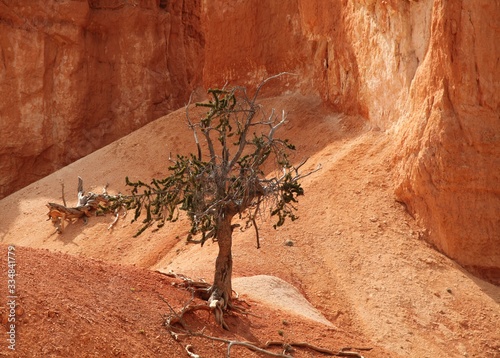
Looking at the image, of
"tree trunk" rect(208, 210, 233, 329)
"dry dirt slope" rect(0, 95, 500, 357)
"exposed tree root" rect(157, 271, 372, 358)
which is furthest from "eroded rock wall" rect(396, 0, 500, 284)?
"tree trunk" rect(208, 210, 233, 329)

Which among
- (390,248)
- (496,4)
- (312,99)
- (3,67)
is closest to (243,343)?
(390,248)

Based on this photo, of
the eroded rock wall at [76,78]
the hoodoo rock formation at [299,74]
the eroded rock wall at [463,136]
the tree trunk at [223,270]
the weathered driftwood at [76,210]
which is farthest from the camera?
the eroded rock wall at [76,78]

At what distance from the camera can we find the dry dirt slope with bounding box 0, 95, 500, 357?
54.6 feet

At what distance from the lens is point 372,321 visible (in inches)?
664

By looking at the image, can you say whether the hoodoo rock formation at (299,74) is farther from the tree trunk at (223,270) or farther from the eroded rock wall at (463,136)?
the tree trunk at (223,270)

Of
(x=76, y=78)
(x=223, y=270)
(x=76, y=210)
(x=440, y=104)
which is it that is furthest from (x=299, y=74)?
(x=223, y=270)

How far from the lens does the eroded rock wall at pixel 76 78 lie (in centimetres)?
3319

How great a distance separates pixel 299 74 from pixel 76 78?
38.0ft

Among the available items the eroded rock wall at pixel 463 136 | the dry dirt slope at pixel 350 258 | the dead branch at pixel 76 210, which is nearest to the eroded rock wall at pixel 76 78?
the dead branch at pixel 76 210

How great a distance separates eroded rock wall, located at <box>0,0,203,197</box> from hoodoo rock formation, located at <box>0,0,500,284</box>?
5 centimetres

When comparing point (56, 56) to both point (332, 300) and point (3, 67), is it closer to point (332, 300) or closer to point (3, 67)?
point (3, 67)

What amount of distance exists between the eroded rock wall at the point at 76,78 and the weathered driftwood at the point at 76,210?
898 centimetres

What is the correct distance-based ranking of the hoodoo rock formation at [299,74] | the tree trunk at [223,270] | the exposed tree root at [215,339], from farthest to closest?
the hoodoo rock formation at [299,74], the tree trunk at [223,270], the exposed tree root at [215,339]

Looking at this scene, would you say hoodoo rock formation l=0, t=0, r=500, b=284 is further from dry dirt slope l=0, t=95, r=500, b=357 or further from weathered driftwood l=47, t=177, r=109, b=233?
weathered driftwood l=47, t=177, r=109, b=233
